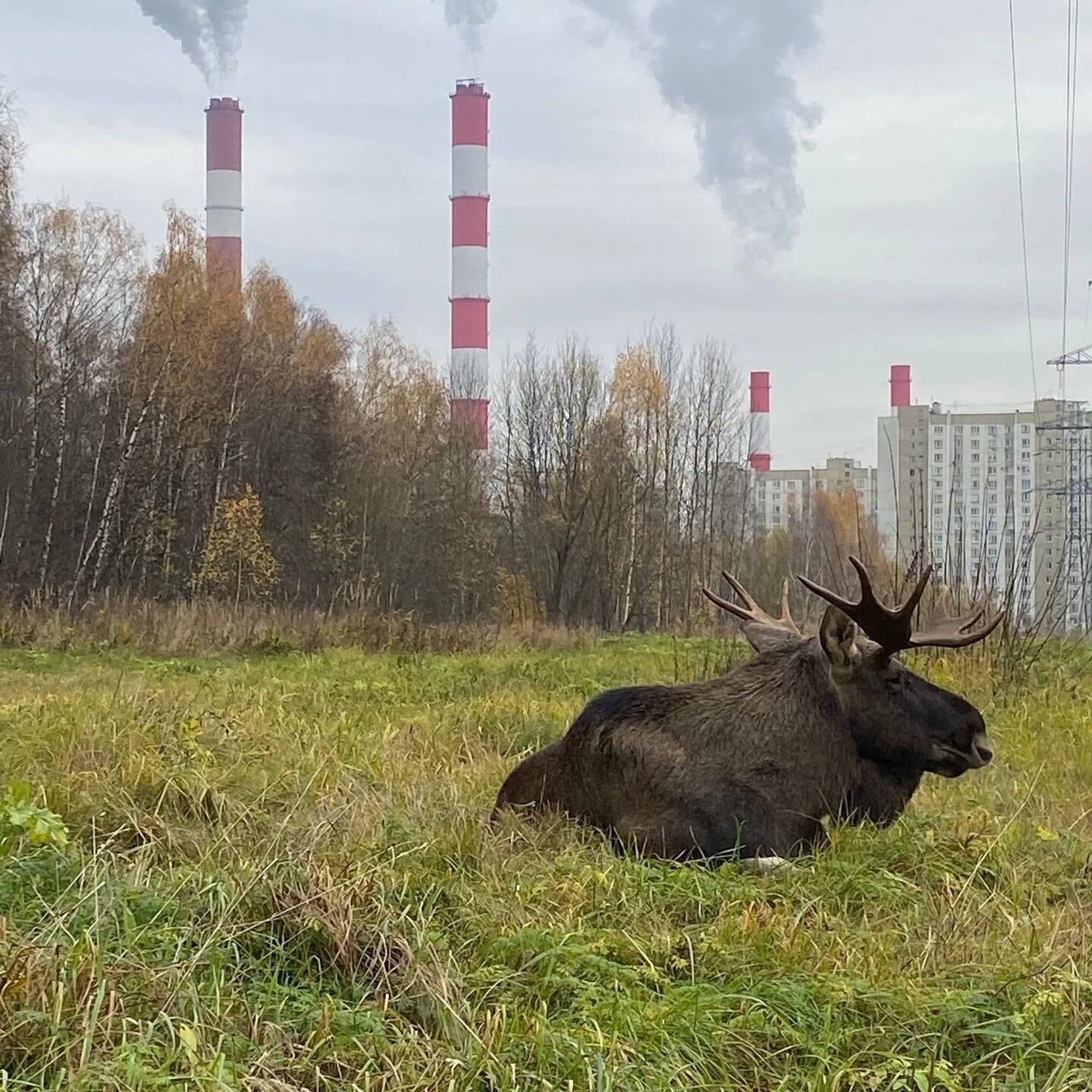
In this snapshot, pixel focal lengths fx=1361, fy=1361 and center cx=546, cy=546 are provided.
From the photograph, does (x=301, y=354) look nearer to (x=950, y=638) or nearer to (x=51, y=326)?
(x=51, y=326)

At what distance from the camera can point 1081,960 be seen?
3551 mm

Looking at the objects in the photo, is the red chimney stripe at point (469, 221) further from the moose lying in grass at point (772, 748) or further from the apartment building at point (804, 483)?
the moose lying in grass at point (772, 748)

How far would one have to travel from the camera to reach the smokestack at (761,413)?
65938 millimetres

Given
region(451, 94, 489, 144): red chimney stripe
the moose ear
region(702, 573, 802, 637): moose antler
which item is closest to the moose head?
the moose ear

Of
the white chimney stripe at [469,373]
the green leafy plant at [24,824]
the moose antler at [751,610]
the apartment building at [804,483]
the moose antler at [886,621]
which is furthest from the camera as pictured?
the apartment building at [804,483]

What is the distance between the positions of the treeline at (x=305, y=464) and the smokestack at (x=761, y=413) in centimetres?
1610

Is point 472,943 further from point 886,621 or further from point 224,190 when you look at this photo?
point 224,190

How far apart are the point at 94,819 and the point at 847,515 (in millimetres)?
60550

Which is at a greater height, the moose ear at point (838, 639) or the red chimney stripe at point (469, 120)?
the red chimney stripe at point (469, 120)

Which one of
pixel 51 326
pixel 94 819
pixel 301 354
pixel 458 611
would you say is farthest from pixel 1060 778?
→ pixel 301 354

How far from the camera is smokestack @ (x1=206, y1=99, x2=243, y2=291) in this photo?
5003cm

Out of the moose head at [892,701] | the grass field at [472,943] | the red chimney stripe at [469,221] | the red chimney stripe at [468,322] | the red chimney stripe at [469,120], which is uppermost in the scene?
the red chimney stripe at [469,120]

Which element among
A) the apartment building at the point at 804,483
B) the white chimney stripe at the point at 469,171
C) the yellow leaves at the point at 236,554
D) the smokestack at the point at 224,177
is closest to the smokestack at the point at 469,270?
the white chimney stripe at the point at 469,171

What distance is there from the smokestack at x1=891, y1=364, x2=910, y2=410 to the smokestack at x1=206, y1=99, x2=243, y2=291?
3299 centimetres
